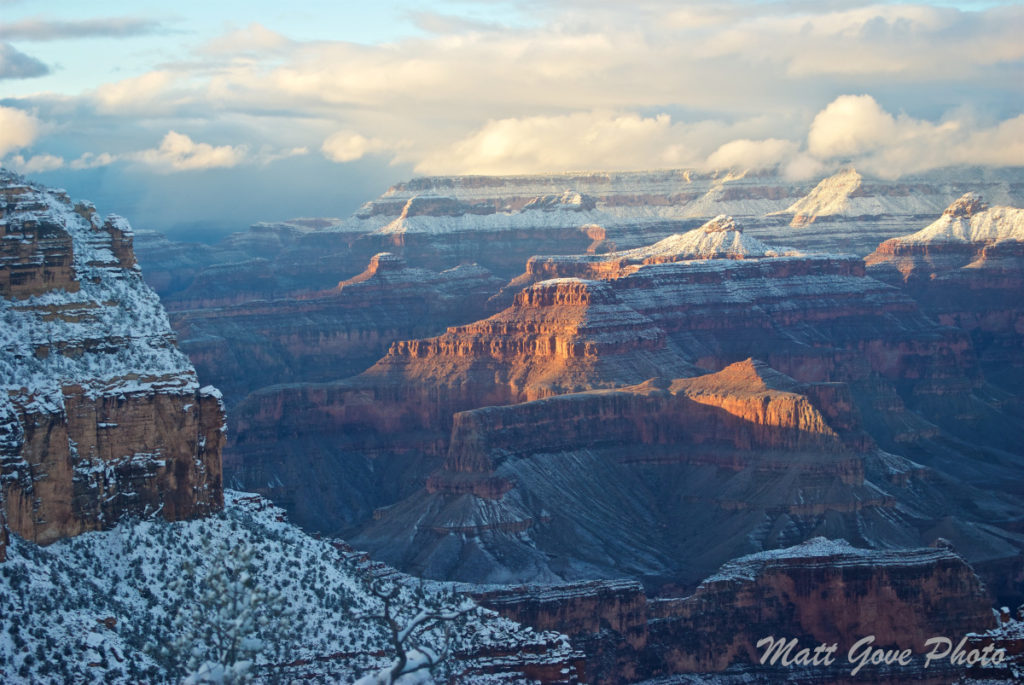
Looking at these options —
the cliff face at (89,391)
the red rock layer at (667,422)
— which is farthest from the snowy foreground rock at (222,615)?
the red rock layer at (667,422)

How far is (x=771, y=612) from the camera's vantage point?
88562 millimetres

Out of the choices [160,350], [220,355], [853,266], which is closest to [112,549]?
[160,350]

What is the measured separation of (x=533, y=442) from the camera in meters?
122

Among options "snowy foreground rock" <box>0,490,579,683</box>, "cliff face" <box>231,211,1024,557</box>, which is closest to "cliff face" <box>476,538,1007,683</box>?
"cliff face" <box>231,211,1024,557</box>

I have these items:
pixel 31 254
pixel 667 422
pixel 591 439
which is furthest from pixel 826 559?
pixel 31 254

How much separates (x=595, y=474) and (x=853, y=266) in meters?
77.9

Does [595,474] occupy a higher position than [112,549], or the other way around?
[112,549]

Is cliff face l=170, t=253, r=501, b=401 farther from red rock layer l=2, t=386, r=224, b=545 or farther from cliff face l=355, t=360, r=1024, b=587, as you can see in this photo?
red rock layer l=2, t=386, r=224, b=545

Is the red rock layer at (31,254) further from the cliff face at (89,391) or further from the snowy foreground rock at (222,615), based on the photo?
the snowy foreground rock at (222,615)

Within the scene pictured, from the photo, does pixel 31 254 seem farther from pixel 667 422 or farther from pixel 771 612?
pixel 667 422

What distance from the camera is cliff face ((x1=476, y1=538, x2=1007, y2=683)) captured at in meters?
84.7

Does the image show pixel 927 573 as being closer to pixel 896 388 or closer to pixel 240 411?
pixel 240 411

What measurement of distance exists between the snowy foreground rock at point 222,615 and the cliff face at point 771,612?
79.8 ft

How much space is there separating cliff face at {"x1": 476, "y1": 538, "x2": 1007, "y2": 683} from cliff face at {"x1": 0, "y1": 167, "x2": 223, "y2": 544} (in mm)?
30441
